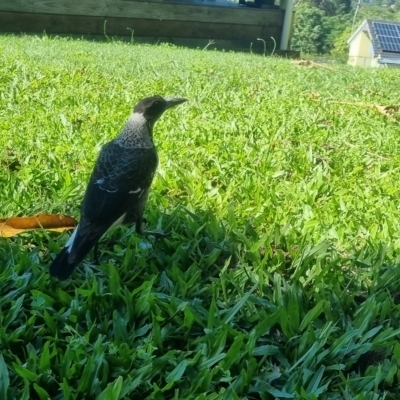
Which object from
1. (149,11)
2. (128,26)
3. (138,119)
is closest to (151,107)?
(138,119)

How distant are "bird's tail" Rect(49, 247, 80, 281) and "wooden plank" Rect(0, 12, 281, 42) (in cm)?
916

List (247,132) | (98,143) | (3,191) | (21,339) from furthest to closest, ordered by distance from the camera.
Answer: (247,132)
(98,143)
(3,191)
(21,339)

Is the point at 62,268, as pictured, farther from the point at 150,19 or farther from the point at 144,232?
the point at 150,19

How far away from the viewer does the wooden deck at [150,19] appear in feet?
36.3

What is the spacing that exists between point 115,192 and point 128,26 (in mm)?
9928

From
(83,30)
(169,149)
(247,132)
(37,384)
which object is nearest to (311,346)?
(37,384)

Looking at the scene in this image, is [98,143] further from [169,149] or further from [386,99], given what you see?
[386,99]

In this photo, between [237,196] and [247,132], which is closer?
[237,196]

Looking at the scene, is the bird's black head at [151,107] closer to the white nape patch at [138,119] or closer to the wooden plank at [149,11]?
the white nape patch at [138,119]

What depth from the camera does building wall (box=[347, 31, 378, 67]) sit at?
547 inches

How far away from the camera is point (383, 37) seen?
14.0 meters

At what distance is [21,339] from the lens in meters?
2.26

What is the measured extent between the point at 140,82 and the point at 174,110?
1.27m

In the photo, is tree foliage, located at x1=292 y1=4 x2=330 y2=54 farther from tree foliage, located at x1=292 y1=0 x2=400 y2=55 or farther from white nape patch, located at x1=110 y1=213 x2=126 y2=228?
white nape patch, located at x1=110 y1=213 x2=126 y2=228
